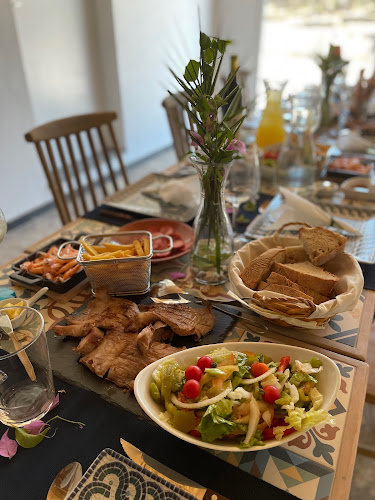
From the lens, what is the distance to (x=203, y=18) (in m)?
4.81

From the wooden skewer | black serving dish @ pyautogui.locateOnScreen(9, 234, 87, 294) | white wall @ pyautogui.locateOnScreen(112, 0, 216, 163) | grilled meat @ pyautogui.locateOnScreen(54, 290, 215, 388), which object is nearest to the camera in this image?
the wooden skewer

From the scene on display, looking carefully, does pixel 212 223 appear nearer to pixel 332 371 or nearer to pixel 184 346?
pixel 184 346

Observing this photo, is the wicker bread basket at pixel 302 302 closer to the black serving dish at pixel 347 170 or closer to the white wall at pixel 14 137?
the black serving dish at pixel 347 170

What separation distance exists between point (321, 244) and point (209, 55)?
52 centimetres

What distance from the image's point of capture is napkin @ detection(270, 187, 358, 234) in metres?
1.27

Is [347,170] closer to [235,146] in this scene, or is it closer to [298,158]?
[298,158]

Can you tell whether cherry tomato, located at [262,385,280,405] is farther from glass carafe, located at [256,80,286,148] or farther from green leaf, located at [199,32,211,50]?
glass carafe, located at [256,80,286,148]

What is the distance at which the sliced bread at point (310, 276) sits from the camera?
91 cm

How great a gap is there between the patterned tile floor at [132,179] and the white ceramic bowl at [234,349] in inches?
26.7

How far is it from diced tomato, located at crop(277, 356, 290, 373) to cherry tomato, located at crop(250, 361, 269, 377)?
1.3 inches

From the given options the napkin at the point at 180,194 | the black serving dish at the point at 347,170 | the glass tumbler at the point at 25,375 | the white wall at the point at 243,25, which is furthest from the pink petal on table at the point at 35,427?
the white wall at the point at 243,25

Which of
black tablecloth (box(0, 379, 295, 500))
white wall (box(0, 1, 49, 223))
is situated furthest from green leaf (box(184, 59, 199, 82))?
white wall (box(0, 1, 49, 223))

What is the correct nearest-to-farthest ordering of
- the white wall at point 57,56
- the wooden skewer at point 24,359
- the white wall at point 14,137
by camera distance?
the wooden skewer at point 24,359 < the white wall at point 14,137 < the white wall at point 57,56

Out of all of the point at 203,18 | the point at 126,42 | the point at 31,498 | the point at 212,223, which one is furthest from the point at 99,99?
the point at 31,498
